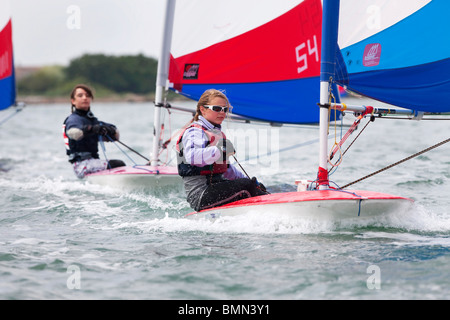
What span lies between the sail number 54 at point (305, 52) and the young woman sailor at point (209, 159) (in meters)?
1.78

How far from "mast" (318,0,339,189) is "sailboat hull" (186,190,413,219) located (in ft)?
0.86

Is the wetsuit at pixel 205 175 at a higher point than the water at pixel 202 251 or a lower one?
higher

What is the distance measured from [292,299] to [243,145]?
35.9 feet

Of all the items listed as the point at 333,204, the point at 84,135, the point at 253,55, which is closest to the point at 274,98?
the point at 253,55

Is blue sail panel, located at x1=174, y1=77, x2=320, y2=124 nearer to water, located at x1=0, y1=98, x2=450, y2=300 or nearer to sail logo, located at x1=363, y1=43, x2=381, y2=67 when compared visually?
water, located at x1=0, y1=98, x2=450, y2=300

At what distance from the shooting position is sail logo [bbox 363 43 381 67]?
4.59 meters

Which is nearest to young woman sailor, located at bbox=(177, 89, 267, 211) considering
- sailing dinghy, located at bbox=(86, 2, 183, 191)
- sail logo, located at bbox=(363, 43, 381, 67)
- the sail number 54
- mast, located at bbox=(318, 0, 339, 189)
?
mast, located at bbox=(318, 0, 339, 189)

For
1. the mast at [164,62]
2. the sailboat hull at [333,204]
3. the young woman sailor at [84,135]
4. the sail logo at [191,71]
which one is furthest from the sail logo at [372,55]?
the young woman sailor at [84,135]

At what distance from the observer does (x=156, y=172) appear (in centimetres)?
661

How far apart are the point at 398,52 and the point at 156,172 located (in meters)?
3.04

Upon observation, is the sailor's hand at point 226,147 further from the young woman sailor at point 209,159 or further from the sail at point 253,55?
the sail at point 253,55

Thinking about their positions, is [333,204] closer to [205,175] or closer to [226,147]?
[226,147]

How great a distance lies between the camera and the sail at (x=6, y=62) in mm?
9784
